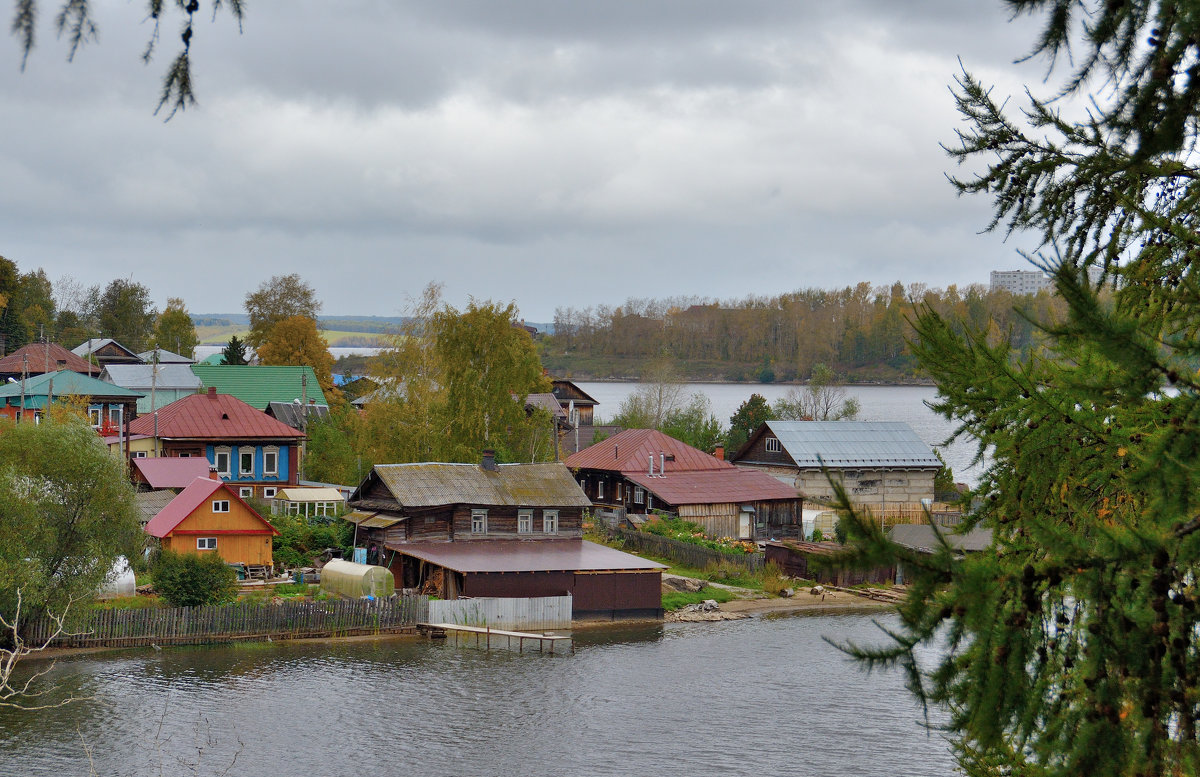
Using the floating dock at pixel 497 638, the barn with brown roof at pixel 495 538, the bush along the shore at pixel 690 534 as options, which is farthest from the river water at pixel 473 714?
the bush along the shore at pixel 690 534

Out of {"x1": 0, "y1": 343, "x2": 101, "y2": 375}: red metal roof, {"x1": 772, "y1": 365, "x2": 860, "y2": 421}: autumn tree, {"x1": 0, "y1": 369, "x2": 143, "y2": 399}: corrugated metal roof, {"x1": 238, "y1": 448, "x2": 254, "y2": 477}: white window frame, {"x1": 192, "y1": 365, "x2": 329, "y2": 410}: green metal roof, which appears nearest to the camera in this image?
{"x1": 238, "y1": 448, "x2": 254, "y2": 477}: white window frame

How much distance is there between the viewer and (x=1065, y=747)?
5430 millimetres

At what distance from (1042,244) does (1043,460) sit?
2579 millimetres

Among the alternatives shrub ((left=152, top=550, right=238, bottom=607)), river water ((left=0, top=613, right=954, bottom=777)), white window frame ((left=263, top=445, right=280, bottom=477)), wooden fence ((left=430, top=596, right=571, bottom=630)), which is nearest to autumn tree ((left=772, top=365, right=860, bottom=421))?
white window frame ((left=263, top=445, right=280, bottom=477))

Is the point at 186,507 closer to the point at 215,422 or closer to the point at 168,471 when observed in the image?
the point at 168,471

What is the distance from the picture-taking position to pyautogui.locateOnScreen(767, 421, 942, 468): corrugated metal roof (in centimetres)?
6091

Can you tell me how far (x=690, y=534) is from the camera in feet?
167

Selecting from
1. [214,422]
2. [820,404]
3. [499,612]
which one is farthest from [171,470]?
[820,404]

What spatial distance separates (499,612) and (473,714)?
9235 mm

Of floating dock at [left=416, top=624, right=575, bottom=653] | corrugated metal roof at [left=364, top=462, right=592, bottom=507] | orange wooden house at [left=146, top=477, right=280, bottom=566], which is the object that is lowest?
floating dock at [left=416, top=624, right=575, bottom=653]

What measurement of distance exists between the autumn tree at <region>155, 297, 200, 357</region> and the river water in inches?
3742

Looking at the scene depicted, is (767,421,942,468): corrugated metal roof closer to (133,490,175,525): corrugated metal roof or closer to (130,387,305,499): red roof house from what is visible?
(130,387,305,499): red roof house

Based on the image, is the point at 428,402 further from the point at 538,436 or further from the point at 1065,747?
the point at 1065,747

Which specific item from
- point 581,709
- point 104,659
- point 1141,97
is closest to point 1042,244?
point 1141,97
